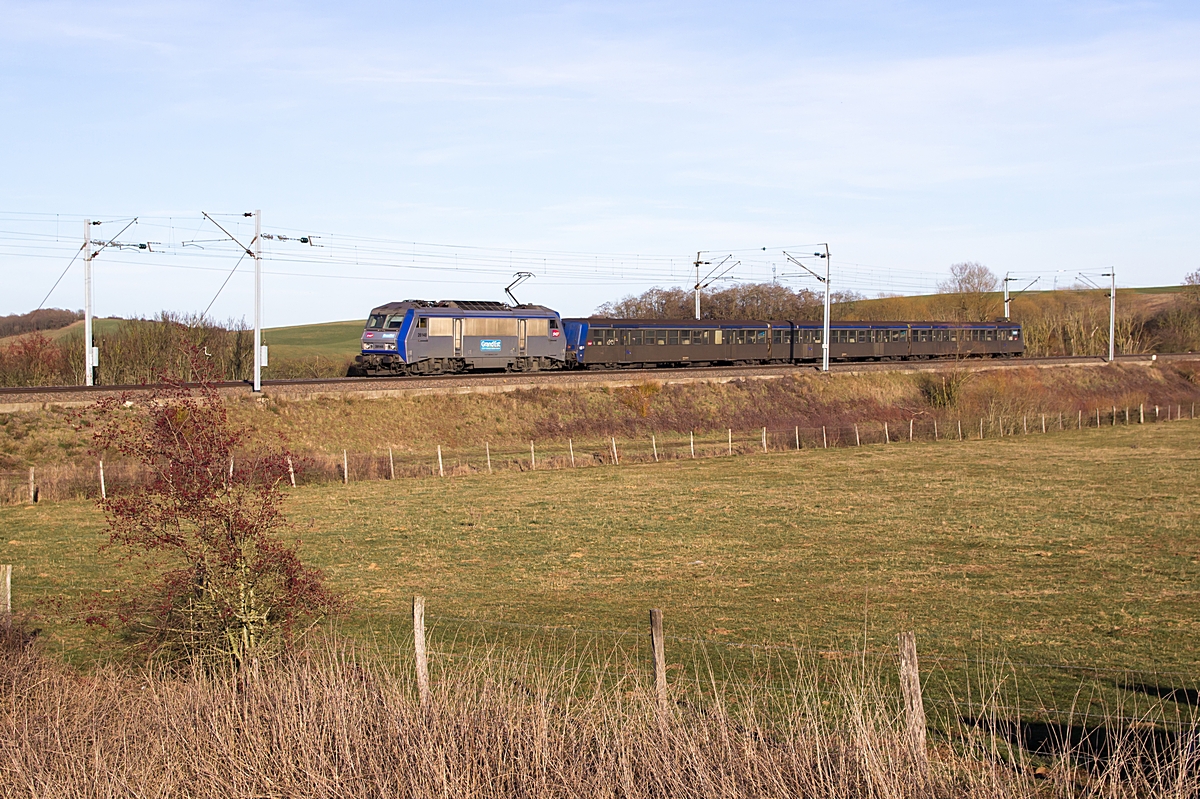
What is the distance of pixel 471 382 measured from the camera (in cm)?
4900

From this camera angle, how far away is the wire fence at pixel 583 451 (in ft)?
107

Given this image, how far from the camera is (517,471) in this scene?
39.7 m

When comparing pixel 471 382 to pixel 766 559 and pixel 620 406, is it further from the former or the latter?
pixel 766 559

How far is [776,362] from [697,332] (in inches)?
426

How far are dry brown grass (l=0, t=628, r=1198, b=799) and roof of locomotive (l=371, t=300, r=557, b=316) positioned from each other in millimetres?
40453

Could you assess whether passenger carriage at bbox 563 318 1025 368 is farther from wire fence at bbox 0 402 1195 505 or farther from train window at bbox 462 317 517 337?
wire fence at bbox 0 402 1195 505

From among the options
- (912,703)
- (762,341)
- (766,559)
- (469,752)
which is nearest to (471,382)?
(762,341)

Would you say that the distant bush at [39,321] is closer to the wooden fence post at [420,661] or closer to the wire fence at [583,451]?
the wire fence at [583,451]

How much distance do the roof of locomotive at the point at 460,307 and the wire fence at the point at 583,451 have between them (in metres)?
7.52

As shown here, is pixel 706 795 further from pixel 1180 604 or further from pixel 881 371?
pixel 881 371

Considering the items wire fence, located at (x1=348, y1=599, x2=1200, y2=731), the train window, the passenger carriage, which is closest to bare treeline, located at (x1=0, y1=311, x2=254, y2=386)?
the train window

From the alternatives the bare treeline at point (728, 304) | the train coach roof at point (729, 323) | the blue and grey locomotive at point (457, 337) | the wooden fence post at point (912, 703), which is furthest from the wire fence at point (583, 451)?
the bare treeline at point (728, 304)

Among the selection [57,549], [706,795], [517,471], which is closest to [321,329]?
[517,471]

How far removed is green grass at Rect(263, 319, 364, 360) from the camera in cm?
11139
